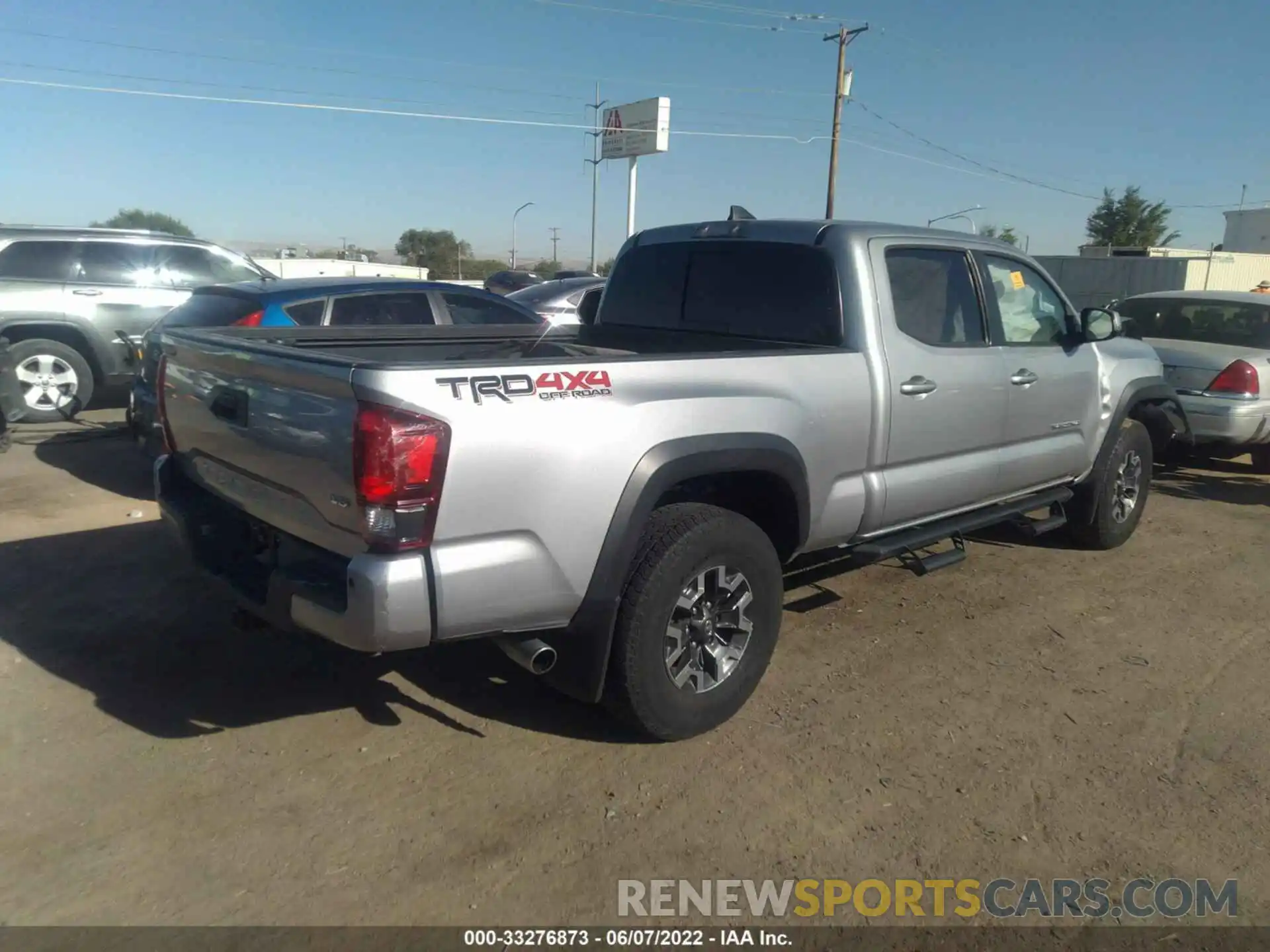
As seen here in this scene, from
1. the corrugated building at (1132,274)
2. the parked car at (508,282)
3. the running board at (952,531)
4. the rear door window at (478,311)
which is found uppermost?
the corrugated building at (1132,274)

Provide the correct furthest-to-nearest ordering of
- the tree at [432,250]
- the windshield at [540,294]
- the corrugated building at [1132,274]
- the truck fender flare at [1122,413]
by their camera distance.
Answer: the tree at [432,250] < the corrugated building at [1132,274] < the windshield at [540,294] < the truck fender flare at [1122,413]

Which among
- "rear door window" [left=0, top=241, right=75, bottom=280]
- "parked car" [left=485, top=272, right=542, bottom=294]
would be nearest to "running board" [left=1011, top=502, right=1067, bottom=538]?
"rear door window" [left=0, top=241, right=75, bottom=280]

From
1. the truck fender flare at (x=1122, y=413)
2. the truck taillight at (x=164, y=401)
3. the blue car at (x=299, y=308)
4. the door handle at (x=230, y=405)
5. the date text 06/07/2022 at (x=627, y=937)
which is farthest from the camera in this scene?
the blue car at (x=299, y=308)

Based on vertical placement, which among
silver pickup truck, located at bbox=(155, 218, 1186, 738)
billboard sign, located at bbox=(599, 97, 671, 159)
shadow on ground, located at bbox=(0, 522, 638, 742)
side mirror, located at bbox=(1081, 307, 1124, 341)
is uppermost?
billboard sign, located at bbox=(599, 97, 671, 159)

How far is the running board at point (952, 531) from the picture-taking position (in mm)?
4340

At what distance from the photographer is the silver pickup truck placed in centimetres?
282

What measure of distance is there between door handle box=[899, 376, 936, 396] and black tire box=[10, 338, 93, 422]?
28.0 feet

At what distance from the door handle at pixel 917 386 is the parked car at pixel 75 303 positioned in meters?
7.72

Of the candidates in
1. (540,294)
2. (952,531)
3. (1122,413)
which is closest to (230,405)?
(952,531)

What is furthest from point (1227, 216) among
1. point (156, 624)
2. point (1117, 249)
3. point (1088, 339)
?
point (156, 624)

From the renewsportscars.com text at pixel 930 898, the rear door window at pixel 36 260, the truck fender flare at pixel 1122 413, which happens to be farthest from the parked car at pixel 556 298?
the renewsportscars.com text at pixel 930 898

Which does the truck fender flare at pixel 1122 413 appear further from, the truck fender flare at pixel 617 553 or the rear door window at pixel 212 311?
the rear door window at pixel 212 311

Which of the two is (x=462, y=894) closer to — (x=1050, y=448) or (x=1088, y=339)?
(x=1050, y=448)

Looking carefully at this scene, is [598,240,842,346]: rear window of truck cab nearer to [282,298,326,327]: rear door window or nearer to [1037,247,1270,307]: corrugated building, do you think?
[282,298,326,327]: rear door window
